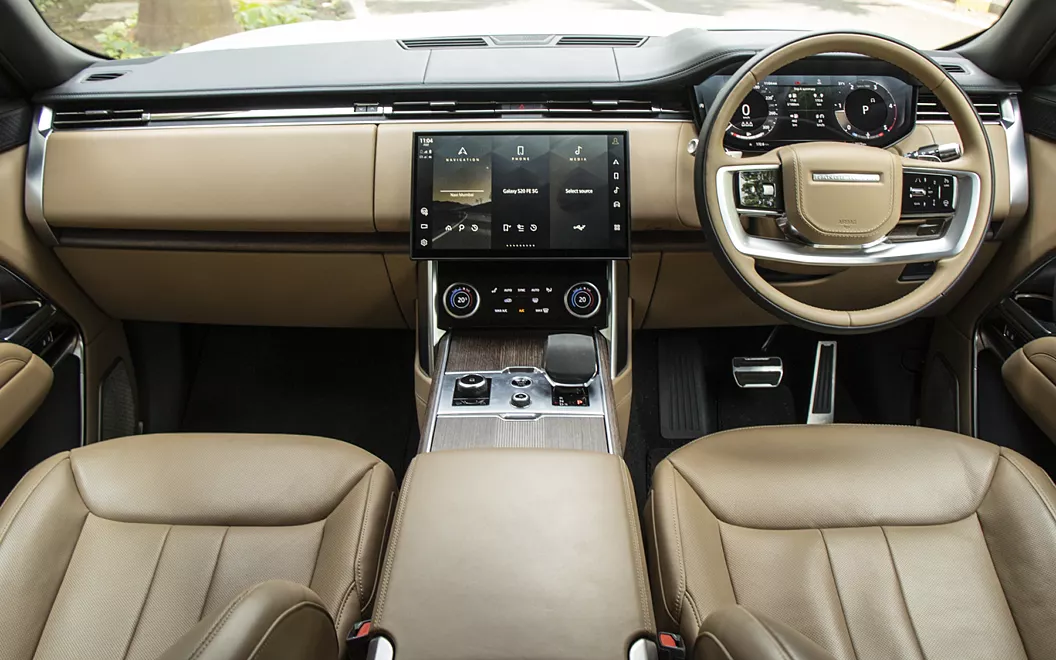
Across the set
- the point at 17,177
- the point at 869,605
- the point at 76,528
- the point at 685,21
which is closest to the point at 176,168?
the point at 17,177

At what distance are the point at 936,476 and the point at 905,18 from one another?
128cm

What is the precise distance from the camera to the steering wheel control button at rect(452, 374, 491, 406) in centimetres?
131

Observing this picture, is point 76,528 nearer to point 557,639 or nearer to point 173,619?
point 173,619

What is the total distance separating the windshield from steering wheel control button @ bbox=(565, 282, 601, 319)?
70 cm

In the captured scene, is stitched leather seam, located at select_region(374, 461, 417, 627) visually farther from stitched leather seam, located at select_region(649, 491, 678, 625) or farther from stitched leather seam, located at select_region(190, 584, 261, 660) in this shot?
stitched leather seam, located at select_region(649, 491, 678, 625)

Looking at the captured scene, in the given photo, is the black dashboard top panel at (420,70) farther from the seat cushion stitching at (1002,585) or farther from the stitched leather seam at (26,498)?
the seat cushion stitching at (1002,585)

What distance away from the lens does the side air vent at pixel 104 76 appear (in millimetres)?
1640

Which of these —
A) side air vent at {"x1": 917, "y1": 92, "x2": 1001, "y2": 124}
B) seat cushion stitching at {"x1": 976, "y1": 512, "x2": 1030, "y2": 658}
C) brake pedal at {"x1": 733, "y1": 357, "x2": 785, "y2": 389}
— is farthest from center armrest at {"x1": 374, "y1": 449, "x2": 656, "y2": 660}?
brake pedal at {"x1": 733, "y1": 357, "x2": 785, "y2": 389}

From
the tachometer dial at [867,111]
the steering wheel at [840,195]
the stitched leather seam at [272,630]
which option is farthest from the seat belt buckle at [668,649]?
the tachometer dial at [867,111]

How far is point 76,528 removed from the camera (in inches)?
45.0

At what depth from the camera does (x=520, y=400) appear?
1313mm

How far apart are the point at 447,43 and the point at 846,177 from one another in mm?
996

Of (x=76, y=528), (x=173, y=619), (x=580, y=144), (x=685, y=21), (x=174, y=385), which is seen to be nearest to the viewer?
(x=173, y=619)

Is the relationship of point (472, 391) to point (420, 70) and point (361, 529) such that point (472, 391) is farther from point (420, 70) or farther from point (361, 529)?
point (420, 70)
